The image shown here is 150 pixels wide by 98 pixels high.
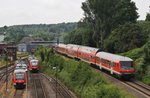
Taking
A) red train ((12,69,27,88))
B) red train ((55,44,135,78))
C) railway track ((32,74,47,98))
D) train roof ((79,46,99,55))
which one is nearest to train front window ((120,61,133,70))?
red train ((55,44,135,78))

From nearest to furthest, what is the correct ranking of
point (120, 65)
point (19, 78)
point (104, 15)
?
1. point (120, 65)
2. point (19, 78)
3. point (104, 15)

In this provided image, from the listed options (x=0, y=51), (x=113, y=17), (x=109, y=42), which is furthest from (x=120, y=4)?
(x=0, y=51)

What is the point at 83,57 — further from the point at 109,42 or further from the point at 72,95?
the point at 72,95

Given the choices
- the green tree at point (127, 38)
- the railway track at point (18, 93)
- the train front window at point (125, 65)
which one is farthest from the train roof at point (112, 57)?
the railway track at point (18, 93)

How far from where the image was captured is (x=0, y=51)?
4995 inches

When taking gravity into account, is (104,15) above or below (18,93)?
above

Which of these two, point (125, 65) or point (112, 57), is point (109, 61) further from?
point (125, 65)

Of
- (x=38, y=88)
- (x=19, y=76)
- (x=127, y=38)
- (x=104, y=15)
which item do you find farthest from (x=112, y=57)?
(x=104, y=15)

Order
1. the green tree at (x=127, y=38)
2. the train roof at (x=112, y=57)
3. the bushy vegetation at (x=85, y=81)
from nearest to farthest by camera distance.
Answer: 1. the bushy vegetation at (x=85, y=81)
2. the train roof at (x=112, y=57)
3. the green tree at (x=127, y=38)

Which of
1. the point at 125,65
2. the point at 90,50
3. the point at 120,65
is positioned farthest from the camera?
the point at 90,50

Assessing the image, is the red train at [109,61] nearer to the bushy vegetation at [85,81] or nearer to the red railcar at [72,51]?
the red railcar at [72,51]

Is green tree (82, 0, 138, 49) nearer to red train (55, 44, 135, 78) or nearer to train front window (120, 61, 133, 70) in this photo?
red train (55, 44, 135, 78)

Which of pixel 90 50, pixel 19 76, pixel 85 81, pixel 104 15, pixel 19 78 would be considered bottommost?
pixel 19 78

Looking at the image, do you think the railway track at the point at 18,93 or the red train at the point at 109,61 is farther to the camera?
the red train at the point at 109,61
